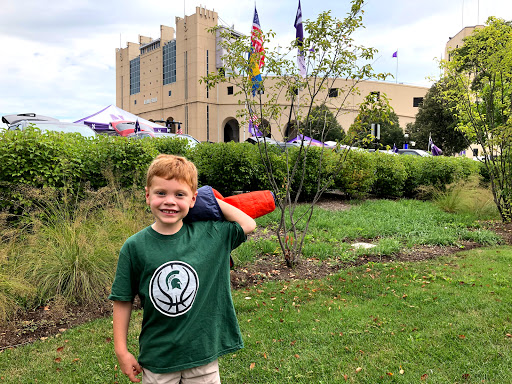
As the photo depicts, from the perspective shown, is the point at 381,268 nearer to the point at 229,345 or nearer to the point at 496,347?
the point at 496,347

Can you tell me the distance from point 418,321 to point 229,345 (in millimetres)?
2519

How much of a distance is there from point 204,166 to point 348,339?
5953mm

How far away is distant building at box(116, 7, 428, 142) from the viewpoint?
48.1 meters

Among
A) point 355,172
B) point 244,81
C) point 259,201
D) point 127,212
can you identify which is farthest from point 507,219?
point 259,201

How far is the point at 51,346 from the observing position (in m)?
3.34

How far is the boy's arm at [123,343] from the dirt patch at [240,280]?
2.46m

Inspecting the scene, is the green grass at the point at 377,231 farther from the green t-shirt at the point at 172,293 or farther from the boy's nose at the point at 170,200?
the boy's nose at the point at 170,200

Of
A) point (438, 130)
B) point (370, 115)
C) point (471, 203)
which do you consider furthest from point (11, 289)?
point (438, 130)

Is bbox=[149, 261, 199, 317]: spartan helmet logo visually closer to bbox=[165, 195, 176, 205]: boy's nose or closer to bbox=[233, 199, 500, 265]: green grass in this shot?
bbox=[165, 195, 176, 205]: boy's nose

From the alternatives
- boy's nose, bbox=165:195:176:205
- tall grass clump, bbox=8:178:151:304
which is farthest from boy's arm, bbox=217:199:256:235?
tall grass clump, bbox=8:178:151:304

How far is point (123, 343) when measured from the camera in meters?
1.62

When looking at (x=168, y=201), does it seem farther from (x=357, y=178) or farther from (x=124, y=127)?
(x=124, y=127)

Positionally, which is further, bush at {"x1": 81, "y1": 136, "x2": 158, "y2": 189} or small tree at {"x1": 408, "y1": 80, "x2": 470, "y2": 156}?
small tree at {"x1": 408, "y1": 80, "x2": 470, "y2": 156}

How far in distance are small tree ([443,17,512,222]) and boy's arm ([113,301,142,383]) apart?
8268 millimetres
